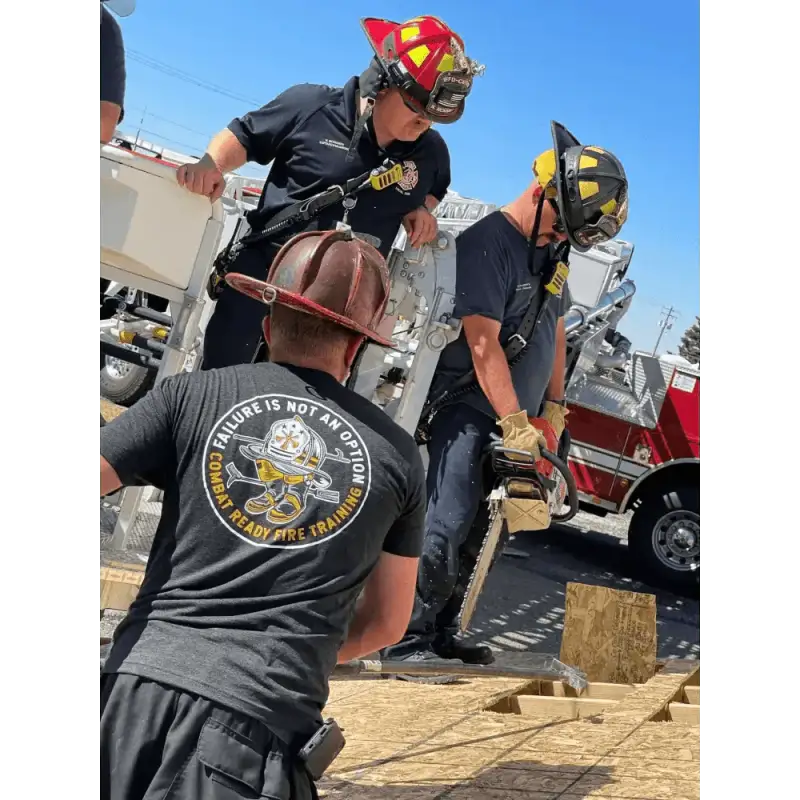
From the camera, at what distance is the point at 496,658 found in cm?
487

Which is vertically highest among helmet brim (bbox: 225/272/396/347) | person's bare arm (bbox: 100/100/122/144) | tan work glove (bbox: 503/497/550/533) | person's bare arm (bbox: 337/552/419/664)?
person's bare arm (bbox: 100/100/122/144)

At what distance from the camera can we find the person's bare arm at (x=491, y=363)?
3996mm

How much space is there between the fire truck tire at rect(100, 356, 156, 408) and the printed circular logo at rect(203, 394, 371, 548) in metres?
5.55

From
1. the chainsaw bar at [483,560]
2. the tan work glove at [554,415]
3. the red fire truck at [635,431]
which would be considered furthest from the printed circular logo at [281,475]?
the red fire truck at [635,431]

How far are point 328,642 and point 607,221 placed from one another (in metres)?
2.53

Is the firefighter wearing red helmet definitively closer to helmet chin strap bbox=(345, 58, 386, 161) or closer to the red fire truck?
helmet chin strap bbox=(345, 58, 386, 161)

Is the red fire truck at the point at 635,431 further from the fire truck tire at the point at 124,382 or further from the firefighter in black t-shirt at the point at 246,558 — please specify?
the firefighter in black t-shirt at the point at 246,558

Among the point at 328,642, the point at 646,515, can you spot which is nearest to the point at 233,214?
the point at 646,515

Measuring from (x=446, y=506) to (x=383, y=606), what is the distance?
2157 millimetres

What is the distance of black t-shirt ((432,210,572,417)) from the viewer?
4.00 metres

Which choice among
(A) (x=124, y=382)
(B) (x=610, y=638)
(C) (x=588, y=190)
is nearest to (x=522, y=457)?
(C) (x=588, y=190)

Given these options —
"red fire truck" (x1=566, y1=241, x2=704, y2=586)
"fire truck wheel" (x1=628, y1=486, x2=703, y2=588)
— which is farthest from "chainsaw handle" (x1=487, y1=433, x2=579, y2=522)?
"fire truck wheel" (x1=628, y1=486, x2=703, y2=588)

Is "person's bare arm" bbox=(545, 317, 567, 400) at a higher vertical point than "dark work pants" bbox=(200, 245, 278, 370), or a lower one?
higher
